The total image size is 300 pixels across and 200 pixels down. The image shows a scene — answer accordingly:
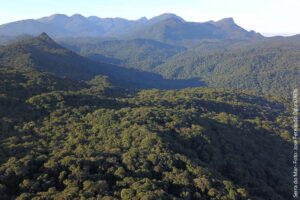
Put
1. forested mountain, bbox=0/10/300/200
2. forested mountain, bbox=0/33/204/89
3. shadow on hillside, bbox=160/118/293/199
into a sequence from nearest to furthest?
forested mountain, bbox=0/10/300/200
shadow on hillside, bbox=160/118/293/199
forested mountain, bbox=0/33/204/89

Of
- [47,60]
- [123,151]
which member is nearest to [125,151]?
[123,151]

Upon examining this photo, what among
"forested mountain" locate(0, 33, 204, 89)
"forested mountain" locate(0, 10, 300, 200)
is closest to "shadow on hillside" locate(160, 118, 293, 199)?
"forested mountain" locate(0, 10, 300, 200)

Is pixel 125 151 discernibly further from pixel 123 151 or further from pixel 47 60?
pixel 47 60

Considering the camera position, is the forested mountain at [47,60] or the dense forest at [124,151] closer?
the dense forest at [124,151]

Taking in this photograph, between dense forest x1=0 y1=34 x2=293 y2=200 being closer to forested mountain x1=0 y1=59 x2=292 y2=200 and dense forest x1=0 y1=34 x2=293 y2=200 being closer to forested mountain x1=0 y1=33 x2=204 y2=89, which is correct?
forested mountain x1=0 y1=59 x2=292 y2=200

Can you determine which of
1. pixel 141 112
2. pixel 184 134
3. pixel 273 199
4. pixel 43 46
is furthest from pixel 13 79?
pixel 43 46

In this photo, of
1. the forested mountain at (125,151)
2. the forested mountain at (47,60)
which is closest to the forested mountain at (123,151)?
the forested mountain at (125,151)

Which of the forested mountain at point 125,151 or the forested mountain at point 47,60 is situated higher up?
the forested mountain at point 47,60

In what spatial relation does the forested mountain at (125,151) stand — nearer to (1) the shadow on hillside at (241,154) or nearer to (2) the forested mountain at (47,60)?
(1) the shadow on hillside at (241,154)
